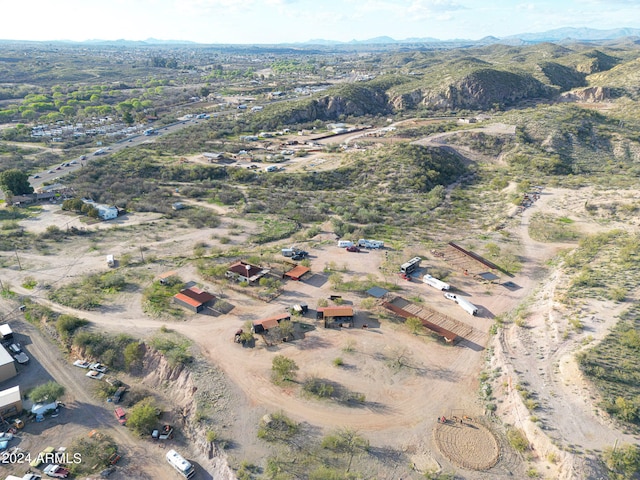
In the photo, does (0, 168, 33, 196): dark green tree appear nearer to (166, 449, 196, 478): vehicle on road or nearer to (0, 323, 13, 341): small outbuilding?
(0, 323, 13, 341): small outbuilding

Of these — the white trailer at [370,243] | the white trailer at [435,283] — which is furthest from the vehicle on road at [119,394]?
the white trailer at [370,243]

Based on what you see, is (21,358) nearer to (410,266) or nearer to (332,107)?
(410,266)

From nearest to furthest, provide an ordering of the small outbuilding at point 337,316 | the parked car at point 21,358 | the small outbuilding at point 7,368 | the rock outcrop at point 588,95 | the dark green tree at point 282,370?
the dark green tree at point 282,370 → the small outbuilding at point 7,368 → the parked car at point 21,358 → the small outbuilding at point 337,316 → the rock outcrop at point 588,95

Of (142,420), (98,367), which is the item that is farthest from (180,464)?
(98,367)

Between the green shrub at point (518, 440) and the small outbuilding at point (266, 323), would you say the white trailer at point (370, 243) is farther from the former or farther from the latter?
the green shrub at point (518, 440)

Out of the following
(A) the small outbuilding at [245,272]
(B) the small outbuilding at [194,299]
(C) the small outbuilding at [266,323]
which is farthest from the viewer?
(A) the small outbuilding at [245,272]

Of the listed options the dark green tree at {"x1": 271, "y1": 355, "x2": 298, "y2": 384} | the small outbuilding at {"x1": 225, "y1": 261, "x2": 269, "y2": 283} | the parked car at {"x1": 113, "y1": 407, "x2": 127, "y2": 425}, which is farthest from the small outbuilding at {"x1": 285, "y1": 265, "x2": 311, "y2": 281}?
the parked car at {"x1": 113, "y1": 407, "x2": 127, "y2": 425}

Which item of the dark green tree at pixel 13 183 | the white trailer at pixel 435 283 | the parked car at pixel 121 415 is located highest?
the dark green tree at pixel 13 183

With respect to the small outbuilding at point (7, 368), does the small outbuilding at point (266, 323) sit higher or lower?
higher
